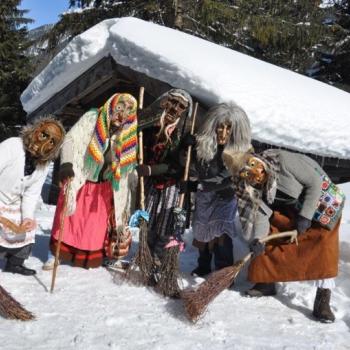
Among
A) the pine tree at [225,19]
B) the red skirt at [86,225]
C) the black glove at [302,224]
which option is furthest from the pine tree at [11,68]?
the black glove at [302,224]

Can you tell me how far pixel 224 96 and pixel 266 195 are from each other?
1.37 metres

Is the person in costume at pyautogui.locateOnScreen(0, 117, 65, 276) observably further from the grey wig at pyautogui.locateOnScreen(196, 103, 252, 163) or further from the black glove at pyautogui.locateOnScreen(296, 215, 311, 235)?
the black glove at pyautogui.locateOnScreen(296, 215, 311, 235)

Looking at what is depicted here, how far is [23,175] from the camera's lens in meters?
3.55

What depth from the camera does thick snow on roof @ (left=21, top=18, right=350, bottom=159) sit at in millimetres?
4449

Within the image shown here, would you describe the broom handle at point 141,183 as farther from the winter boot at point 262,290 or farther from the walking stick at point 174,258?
the winter boot at point 262,290

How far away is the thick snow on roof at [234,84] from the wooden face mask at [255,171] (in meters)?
1.20

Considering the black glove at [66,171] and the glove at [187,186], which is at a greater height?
the black glove at [66,171]

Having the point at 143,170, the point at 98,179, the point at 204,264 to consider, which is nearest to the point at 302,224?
the point at 204,264

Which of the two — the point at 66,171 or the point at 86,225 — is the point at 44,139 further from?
the point at 86,225

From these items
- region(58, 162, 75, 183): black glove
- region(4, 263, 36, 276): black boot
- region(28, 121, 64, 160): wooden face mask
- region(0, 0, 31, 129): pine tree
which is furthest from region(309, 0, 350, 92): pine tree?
region(4, 263, 36, 276): black boot

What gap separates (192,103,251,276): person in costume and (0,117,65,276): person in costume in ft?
3.86

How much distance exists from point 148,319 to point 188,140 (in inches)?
57.0

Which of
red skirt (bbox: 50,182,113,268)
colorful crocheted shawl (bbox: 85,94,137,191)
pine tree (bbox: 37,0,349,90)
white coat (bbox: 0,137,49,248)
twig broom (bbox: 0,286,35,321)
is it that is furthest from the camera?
pine tree (bbox: 37,0,349,90)

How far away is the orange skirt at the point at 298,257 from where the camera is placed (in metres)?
3.22
